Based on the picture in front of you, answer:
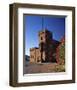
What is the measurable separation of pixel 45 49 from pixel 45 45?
0.10 feet

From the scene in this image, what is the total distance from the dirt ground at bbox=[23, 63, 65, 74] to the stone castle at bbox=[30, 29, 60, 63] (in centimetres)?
3

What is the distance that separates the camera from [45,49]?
6.59 feet

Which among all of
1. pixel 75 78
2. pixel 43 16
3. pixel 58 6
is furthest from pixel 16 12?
pixel 75 78

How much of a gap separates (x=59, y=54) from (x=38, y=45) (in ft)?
0.62

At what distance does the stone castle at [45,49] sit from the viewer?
1.98 m

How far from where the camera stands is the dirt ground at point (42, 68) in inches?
77.0

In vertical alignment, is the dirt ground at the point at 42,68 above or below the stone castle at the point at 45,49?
below

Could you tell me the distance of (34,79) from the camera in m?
1.96

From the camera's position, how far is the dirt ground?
1.95 m

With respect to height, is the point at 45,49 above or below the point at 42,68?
above

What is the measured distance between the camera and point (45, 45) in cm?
201

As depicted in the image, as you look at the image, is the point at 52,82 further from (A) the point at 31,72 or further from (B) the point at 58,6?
(B) the point at 58,6

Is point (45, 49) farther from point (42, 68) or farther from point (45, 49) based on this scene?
point (42, 68)

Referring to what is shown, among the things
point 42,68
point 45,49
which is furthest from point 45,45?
point 42,68
